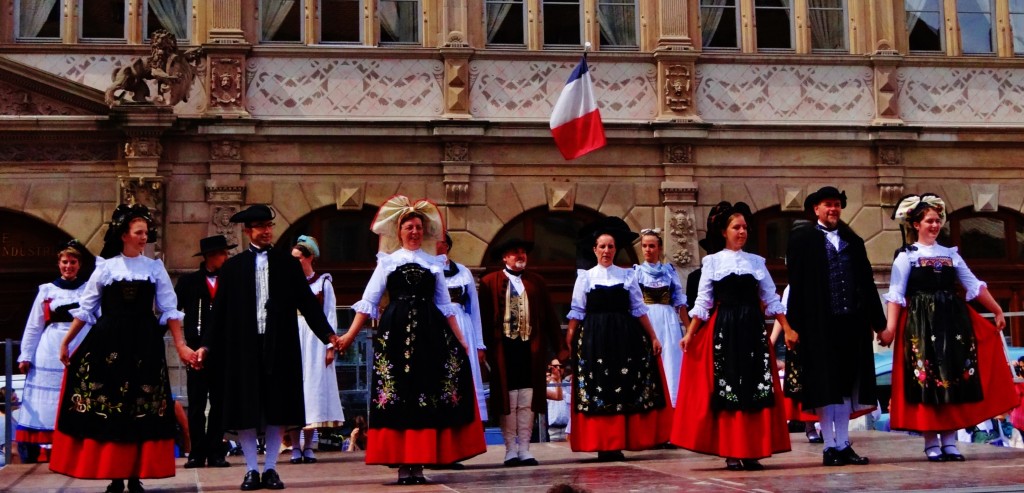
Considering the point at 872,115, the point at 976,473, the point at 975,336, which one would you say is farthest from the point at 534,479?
the point at 872,115

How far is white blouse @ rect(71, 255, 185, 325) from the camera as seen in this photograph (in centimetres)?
880

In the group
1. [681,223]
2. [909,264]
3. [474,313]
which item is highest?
[681,223]

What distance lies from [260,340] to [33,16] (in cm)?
1219

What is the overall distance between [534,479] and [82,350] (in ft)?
9.71

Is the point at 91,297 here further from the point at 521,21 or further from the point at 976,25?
the point at 976,25

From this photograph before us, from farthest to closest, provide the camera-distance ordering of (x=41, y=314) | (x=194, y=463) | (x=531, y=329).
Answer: (x=41, y=314)
(x=194, y=463)
(x=531, y=329)

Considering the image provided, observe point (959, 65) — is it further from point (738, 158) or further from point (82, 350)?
point (82, 350)

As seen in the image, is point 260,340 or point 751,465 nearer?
point 260,340

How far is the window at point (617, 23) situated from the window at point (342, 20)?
345 cm

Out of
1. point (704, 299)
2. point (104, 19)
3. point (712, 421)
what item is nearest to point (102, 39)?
point (104, 19)

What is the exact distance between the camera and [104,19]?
64.6ft

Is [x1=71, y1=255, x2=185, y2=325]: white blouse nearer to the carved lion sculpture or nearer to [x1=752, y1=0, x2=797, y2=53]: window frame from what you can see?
the carved lion sculpture

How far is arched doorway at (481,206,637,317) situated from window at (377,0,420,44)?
3034 millimetres

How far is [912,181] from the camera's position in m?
20.6
